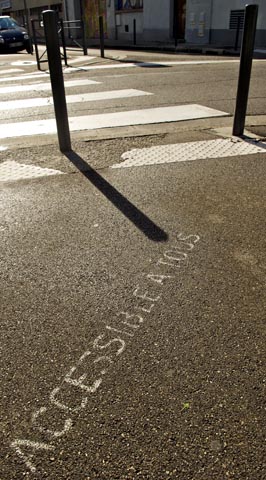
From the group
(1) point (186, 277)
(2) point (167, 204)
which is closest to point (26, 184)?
(2) point (167, 204)

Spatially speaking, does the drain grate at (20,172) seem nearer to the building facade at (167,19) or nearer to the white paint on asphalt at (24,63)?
the white paint on asphalt at (24,63)

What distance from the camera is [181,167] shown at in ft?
15.6

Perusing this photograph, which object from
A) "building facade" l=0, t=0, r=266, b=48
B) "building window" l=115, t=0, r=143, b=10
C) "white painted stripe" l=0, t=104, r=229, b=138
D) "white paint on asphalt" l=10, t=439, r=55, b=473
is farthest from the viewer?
"building window" l=115, t=0, r=143, b=10

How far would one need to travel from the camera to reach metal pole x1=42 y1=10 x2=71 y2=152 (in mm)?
4719

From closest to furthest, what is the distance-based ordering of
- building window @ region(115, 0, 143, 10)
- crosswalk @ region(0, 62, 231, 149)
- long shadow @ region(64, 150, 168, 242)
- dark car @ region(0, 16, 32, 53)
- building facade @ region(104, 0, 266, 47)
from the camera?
long shadow @ region(64, 150, 168, 242)
crosswalk @ region(0, 62, 231, 149)
dark car @ region(0, 16, 32, 53)
building facade @ region(104, 0, 266, 47)
building window @ region(115, 0, 143, 10)

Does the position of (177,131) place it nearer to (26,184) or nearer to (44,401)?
(26,184)

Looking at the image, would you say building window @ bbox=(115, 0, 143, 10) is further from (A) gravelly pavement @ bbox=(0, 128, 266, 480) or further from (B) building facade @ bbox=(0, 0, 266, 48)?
(A) gravelly pavement @ bbox=(0, 128, 266, 480)

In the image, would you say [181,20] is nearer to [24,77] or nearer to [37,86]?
[24,77]

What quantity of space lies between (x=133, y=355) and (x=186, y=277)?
797 mm

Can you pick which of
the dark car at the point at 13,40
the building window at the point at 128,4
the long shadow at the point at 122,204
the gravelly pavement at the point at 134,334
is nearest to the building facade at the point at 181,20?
the building window at the point at 128,4

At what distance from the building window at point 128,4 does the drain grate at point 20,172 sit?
25625 millimetres

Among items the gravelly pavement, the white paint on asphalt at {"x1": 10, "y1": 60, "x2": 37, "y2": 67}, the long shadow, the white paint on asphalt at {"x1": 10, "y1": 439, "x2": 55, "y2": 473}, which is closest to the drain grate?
the long shadow

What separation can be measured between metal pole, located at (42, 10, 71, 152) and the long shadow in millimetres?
337

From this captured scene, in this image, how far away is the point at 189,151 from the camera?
527 cm
